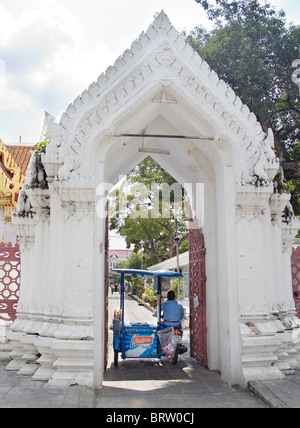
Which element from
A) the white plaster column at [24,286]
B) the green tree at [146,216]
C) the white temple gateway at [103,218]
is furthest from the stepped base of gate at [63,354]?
the green tree at [146,216]

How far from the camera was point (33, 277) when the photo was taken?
23.3 feet

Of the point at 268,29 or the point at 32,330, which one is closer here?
the point at 32,330

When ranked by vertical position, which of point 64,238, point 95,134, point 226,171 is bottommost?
point 64,238

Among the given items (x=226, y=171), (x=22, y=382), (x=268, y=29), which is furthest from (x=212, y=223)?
(x=268, y=29)

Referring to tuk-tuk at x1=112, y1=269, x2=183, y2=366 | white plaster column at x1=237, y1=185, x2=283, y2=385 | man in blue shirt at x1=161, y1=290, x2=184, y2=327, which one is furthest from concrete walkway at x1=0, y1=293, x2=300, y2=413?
man in blue shirt at x1=161, y1=290, x2=184, y2=327

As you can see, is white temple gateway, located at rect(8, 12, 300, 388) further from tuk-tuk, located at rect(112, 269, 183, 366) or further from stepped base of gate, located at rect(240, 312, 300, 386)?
tuk-tuk, located at rect(112, 269, 183, 366)

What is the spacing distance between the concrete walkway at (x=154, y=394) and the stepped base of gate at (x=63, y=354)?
0.15 metres

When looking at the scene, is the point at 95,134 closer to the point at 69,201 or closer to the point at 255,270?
the point at 69,201

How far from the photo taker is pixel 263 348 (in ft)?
19.7

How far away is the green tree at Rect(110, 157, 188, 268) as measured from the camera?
20.6 metres

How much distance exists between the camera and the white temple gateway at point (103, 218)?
5.92 m

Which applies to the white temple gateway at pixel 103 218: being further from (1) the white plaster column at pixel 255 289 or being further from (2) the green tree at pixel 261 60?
(2) the green tree at pixel 261 60

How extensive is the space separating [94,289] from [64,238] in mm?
905

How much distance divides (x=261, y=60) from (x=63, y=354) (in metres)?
10.5
